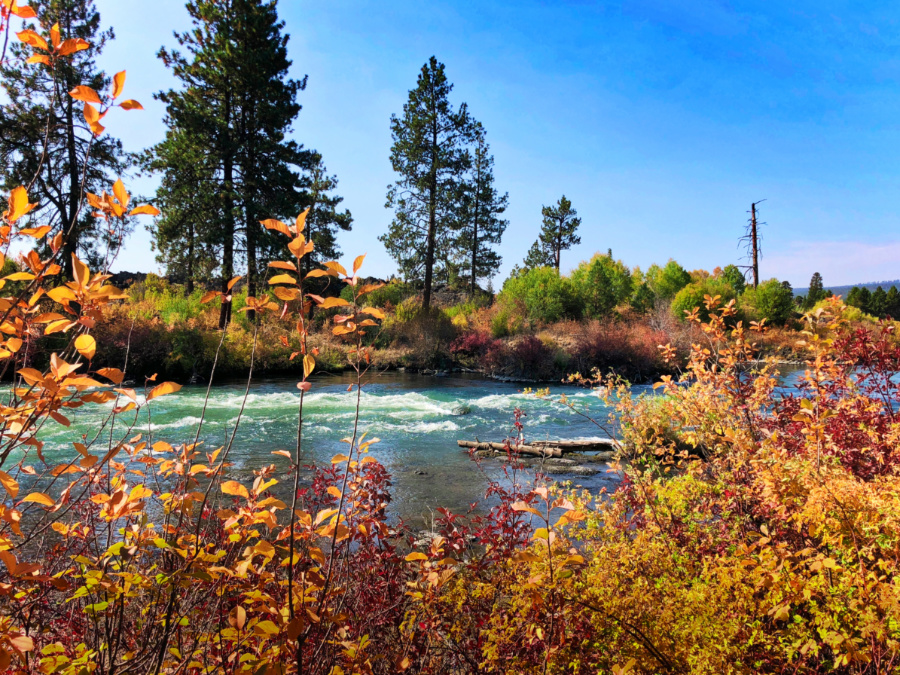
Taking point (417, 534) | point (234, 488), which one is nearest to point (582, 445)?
point (417, 534)

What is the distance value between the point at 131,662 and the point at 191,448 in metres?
0.62

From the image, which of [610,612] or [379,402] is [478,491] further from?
[379,402]

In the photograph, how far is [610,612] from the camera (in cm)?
164

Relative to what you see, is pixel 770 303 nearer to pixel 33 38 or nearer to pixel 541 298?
pixel 541 298

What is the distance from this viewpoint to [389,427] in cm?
872

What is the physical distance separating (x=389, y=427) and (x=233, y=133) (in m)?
14.2

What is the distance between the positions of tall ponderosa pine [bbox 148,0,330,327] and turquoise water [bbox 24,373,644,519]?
6.88 metres

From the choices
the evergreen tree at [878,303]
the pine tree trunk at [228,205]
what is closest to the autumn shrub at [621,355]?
the pine tree trunk at [228,205]

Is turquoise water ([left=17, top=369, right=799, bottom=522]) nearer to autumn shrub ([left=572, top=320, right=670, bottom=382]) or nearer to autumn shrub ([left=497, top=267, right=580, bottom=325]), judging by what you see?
autumn shrub ([left=572, top=320, right=670, bottom=382])

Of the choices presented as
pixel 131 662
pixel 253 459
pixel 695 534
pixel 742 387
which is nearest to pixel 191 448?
pixel 131 662

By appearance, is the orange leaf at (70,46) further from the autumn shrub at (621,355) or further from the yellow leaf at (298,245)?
the autumn shrub at (621,355)

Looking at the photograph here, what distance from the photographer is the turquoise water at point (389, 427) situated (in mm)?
5789

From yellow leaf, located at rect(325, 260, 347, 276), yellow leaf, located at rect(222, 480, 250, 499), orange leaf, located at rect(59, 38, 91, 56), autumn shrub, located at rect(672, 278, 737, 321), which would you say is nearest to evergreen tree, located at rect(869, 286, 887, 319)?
autumn shrub, located at rect(672, 278, 737, 321)

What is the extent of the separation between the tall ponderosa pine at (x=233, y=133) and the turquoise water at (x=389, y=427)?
688 centimetres
